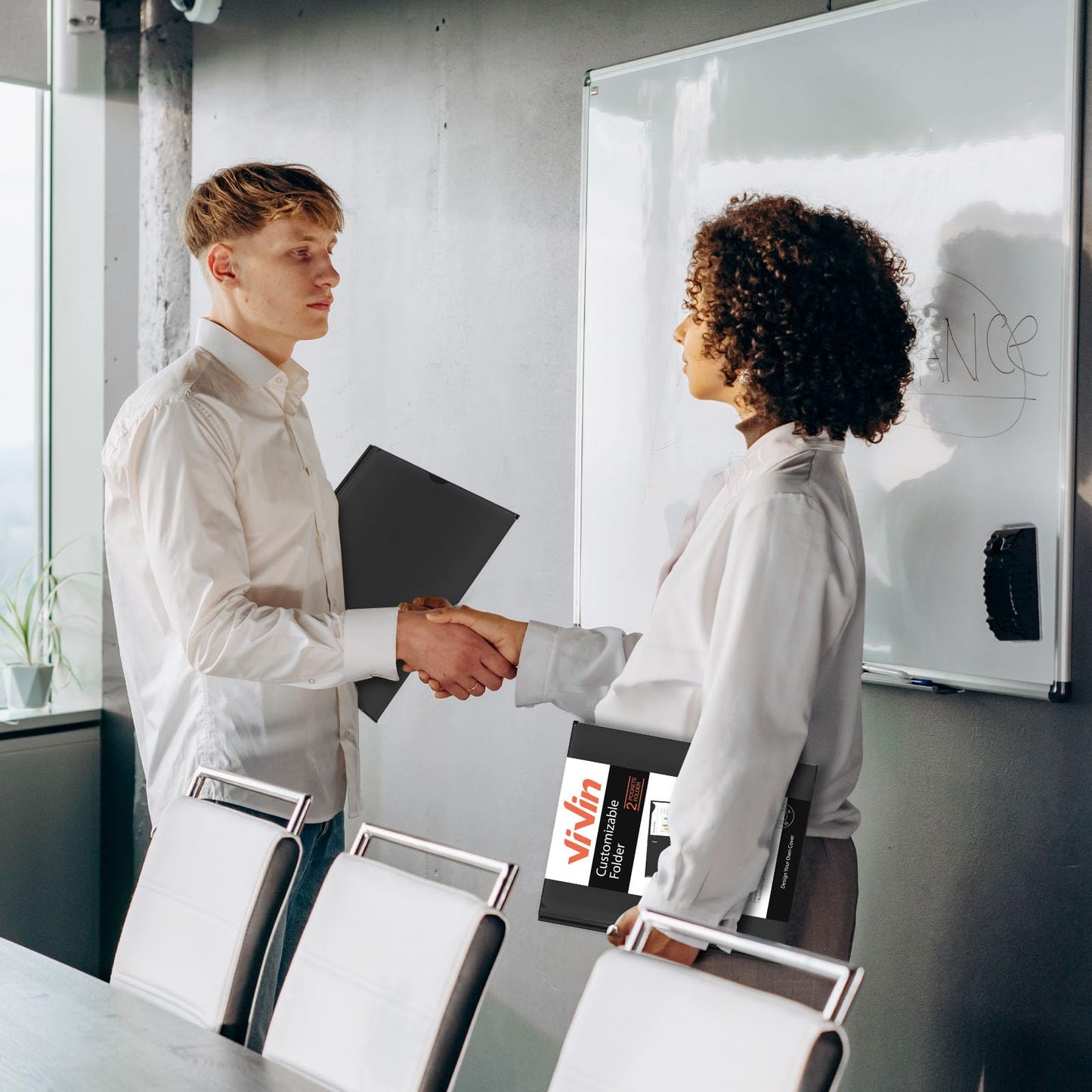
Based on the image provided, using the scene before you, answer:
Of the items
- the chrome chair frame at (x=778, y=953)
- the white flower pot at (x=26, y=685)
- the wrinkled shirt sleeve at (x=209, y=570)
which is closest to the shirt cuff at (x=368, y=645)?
the wrinkled shirt sleeve at (x=209, y=570)

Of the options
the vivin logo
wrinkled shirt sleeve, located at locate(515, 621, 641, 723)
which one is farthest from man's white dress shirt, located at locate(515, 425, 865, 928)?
wrinkled shirt sleeve, located at locate(515, 621, 641, 723)

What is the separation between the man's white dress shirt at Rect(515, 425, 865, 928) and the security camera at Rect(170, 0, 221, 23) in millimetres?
2731

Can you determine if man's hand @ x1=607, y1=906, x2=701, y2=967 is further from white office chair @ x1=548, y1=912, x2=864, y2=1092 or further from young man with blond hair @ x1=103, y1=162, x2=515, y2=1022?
young man with blond hair @ x1=103, y1=162, x2=515, y2=1022

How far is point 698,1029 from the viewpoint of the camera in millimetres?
1238

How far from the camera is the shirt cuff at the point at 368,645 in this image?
7.43ft

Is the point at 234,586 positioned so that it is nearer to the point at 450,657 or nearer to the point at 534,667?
the point at 450,657

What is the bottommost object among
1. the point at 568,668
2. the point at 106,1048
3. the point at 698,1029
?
the point at 106,1048

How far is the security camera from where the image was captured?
3701 millimetres

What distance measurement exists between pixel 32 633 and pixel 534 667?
251 centimetres

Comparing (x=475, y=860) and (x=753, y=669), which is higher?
(x=753, y=669)

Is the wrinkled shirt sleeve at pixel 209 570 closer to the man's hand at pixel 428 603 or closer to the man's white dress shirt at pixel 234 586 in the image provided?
the man's white dress shirt at pixel 234 586

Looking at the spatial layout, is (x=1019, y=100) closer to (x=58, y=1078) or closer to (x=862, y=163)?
(x=862, y=163)

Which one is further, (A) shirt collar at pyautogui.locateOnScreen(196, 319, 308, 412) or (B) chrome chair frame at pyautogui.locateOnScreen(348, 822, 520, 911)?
(A) shirt collar at pyautogui.locateOnScreen(196, 319, 308, 412)

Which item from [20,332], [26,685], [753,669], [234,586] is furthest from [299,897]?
[20,332]
